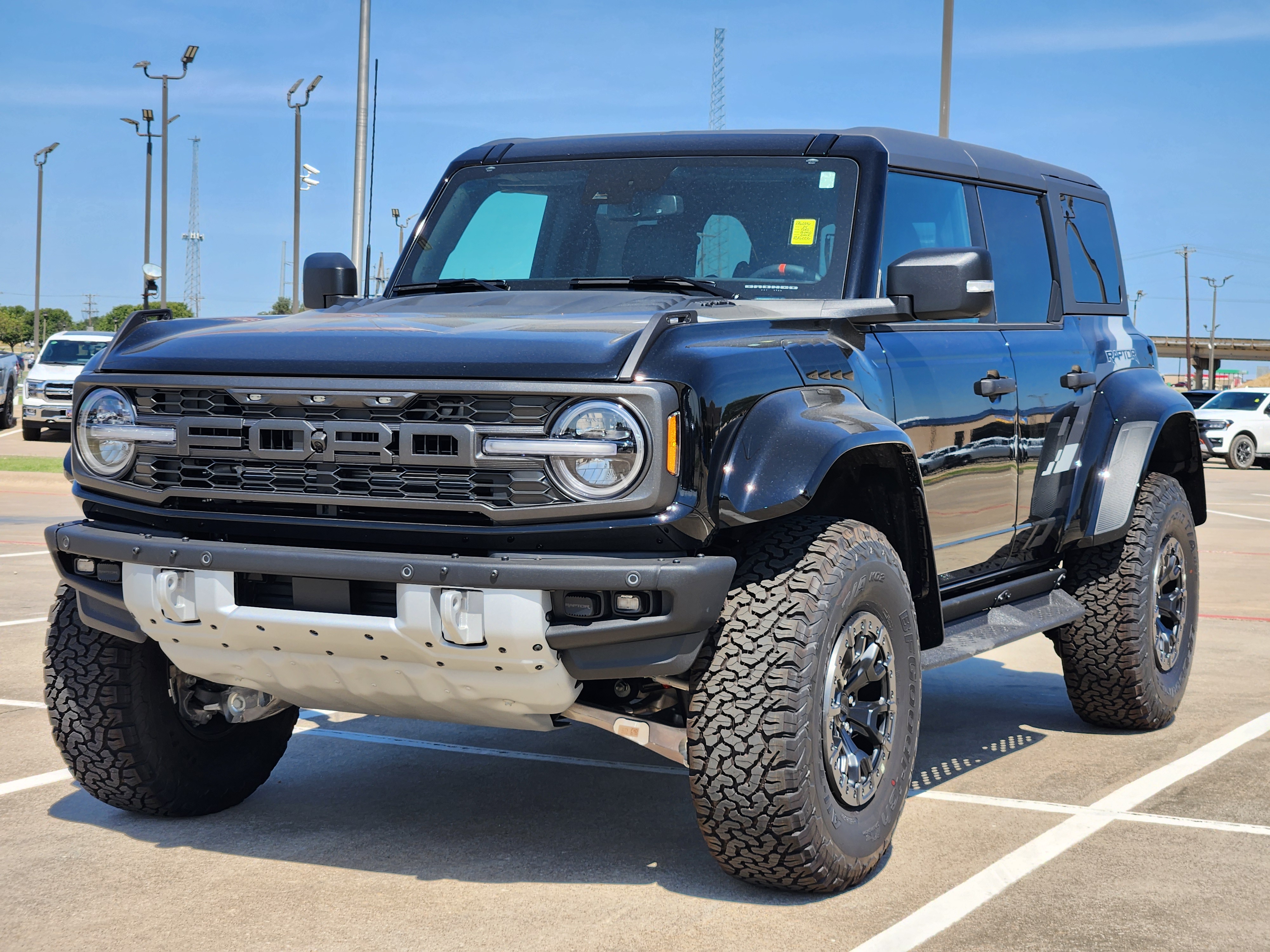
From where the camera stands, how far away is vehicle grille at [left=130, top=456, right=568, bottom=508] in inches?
142

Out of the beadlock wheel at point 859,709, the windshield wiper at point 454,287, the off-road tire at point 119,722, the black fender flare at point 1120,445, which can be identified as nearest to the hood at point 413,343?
the windshield wiper at point 454,287

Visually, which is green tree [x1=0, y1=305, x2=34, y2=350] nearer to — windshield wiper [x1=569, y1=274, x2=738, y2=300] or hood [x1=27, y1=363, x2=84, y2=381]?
hood [x1=27, y1=363, x2=84, y2=381]

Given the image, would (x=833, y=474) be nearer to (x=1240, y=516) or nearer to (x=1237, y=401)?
(x=1240, y=516)

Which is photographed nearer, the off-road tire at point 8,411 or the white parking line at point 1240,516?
the white parking line at point 1240,516

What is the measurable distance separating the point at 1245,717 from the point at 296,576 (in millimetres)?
4447

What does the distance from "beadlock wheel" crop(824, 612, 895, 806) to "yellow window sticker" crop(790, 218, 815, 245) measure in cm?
139

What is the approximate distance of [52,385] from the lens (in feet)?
82.6

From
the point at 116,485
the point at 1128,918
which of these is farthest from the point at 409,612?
the point at 1128,918

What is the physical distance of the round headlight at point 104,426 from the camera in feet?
13.2

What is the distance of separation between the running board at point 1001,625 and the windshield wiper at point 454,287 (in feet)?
6.27

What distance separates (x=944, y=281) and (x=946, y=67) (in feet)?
47.2

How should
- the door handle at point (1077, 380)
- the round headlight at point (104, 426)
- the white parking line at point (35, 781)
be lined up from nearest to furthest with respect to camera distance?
1. the round headlight at point (104, 426)
2. the white parking line at point (35, 781)
3. the door handle at point (1077, 380)

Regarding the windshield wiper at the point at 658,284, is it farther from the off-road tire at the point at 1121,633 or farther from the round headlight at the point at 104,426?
the off-road tire at the point at 1121,633

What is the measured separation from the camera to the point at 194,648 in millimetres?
3955
